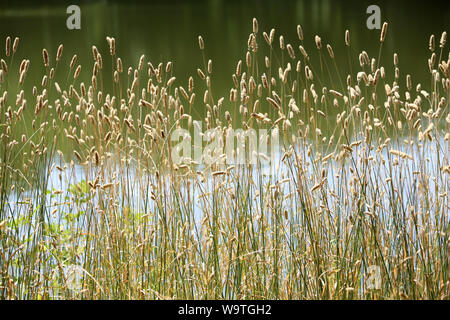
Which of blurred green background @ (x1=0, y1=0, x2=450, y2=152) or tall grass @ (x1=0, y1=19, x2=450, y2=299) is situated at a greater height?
blurred green background @ (x1=0, y1=0, x2=450, y2=152)

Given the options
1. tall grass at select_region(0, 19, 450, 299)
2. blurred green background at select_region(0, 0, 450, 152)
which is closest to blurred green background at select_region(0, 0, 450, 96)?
blurred green background at select_region(0, 0, 450, 152)

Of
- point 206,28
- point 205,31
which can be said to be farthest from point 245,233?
point 206,28

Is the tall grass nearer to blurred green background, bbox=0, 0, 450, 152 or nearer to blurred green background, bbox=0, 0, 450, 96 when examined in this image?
blurred green background, bbox=0, 0, 450, 152

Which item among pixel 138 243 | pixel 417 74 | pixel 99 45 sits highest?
pixel 99 45

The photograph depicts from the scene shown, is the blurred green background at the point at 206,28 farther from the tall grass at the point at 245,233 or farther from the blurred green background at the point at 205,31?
the tall grass at the point at 245,233

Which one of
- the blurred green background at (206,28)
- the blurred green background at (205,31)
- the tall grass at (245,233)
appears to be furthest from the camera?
the blurred green background at (206,28)

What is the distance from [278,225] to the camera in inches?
101

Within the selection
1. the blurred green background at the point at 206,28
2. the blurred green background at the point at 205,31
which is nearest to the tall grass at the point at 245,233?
the blurred green background at the point at 205,31

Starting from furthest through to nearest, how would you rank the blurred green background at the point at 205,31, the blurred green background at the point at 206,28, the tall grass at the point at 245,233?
1. the blurred green background at the point at 206,28
2. the blurred green background at the point at 205,31
3. the tall grass at the point at 245,233

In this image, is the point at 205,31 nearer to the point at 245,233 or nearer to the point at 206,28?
the point at 206,28

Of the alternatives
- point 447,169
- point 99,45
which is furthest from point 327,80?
point 447,169

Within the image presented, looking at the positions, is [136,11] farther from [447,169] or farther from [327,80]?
[447,169]

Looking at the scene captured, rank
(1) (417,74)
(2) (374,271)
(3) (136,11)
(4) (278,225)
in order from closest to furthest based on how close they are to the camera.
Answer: (2) (374,271) < (4) (278,225) < (1) (417,74) < (3) (136,11)

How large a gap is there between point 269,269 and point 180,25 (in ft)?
40.1
